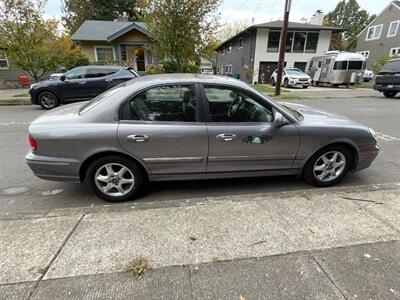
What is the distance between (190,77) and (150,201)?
65.9 inches

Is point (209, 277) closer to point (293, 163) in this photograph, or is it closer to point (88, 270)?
point (88, 270)

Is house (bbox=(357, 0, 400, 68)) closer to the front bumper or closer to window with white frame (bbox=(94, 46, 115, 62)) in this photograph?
the front bumper

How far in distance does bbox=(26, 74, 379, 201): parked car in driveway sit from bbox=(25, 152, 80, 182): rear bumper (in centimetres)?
1

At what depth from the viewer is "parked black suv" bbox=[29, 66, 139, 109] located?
380 inches

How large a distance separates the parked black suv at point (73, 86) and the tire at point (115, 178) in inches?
318

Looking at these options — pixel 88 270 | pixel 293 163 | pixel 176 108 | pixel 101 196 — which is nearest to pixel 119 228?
pixel 88 270

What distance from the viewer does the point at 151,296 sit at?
1799 millimetres

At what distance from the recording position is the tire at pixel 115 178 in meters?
2.95

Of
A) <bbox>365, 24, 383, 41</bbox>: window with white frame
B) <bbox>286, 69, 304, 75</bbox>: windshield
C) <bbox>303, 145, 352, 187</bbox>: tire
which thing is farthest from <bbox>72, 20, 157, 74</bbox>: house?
<bbox>365, 24, 383, 41</bbox>: window with white frame

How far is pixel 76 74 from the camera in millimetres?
9969

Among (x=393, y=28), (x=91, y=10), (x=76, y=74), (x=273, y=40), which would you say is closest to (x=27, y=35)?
(x=76, y=74)

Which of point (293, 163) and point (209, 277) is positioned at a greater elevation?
point (293, 163)

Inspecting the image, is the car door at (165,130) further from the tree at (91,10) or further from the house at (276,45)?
the tree at (91,10)

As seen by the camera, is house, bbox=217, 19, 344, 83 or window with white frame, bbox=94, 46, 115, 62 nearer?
window with white frame, bbox=94, 46, 115, 62
